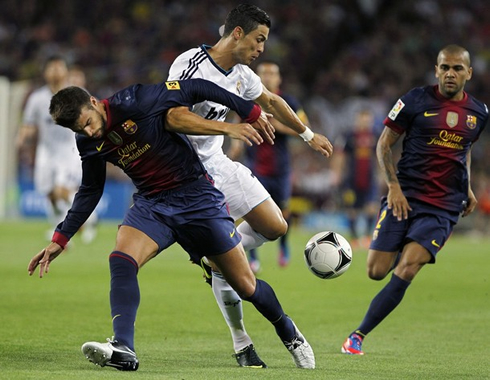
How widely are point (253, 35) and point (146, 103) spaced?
1151mm

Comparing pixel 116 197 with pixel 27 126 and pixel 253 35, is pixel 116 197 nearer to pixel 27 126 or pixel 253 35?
pixel 27 126

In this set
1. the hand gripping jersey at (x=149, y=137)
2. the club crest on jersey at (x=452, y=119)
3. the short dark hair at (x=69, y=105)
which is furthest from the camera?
the club crest on jersey at (x=452, y=119)

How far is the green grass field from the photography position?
19.7 feet

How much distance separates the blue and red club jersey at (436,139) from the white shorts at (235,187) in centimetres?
126

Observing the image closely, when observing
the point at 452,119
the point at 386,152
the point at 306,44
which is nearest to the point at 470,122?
the point at 452,119

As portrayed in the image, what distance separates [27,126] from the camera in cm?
1495

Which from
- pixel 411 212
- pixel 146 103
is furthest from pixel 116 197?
pixel 146 103

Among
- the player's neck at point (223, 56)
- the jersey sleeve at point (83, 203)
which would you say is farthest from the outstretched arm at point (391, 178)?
the jersey sleeve at point (83, 203)

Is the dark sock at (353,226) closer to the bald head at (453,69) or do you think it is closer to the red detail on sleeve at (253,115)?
the bald head at (453,69)

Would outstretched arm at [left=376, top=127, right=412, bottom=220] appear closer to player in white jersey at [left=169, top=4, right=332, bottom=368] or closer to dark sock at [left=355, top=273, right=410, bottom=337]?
dark sock at [left=355, top=273, right=410, bottom=337]

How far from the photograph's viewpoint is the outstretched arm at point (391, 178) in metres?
7.57

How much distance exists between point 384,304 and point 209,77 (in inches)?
85.9

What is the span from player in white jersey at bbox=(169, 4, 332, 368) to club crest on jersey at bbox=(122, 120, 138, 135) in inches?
37.8

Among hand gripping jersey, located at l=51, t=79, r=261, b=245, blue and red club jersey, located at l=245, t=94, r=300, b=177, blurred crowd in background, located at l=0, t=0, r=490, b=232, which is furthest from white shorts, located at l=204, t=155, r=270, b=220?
blurred crowd in background, located at l=0, t=0, r=490, b=232
